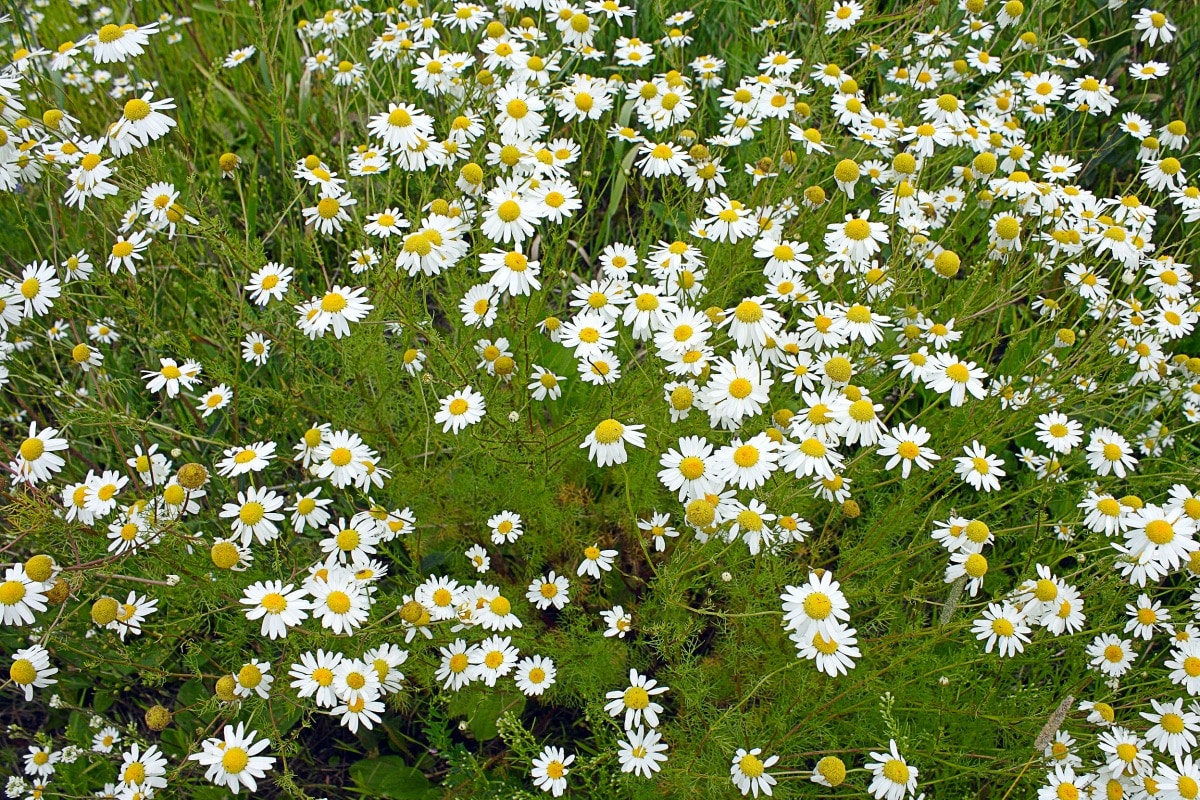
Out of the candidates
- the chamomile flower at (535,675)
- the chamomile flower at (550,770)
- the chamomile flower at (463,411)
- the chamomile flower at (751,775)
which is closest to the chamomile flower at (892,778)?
the chamomile flower at (751,775)

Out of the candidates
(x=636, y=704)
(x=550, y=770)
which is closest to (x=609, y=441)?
(x=636, y=704)

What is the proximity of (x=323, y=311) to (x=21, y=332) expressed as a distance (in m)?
1.39

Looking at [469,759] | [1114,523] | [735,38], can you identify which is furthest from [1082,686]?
[735,38]

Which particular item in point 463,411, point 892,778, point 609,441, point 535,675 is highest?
point 463,411

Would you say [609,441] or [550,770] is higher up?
[609,441]

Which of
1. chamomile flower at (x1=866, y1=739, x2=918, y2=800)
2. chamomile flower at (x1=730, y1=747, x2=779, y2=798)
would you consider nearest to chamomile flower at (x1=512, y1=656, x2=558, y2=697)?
chamomile flower at (x1=730, y1=747, x2=779, y2=798)

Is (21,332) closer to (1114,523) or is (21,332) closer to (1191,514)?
(1114,523)

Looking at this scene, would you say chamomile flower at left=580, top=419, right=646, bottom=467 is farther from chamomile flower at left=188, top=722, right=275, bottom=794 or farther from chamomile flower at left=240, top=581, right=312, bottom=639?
chamomile flower at left=188, top=722, right=275, bottom=794

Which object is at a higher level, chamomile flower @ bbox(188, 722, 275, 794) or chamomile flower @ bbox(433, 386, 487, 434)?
chamomile flower @ bbox(433, 386, 487, 434)

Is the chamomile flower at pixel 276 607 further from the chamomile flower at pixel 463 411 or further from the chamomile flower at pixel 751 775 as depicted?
the chamomile flower at pixel 751 775

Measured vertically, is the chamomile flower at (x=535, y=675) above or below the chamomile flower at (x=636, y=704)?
above

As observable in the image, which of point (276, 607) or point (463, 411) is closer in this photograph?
point (276, 607)

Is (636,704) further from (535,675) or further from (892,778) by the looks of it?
(892,778)

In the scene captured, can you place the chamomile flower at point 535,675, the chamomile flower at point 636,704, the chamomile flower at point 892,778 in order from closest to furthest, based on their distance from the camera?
the chamomile flower at point 892,778, the chamomile flower at point 636,704, the chamomile flower at point 535,675
